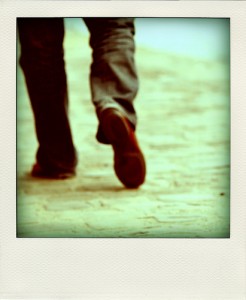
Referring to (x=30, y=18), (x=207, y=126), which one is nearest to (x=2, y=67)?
(x=30, y=18)

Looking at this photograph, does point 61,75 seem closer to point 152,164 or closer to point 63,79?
point 63,79

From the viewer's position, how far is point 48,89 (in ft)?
40.1

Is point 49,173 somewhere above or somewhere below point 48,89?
below

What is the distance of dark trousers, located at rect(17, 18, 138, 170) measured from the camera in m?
12.2

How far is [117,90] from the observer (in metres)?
12.2

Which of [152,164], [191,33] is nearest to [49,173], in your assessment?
[152,164]

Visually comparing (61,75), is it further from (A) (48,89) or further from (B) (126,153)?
(B) (126,153)

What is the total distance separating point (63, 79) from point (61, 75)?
0.02m

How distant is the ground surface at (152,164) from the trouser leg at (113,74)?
0.13 ft
